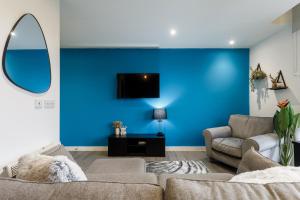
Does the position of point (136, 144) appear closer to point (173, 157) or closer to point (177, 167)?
point (173, 157)

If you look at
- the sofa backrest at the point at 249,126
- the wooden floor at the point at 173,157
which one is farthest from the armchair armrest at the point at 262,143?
the wooden floor at the point at 173,157

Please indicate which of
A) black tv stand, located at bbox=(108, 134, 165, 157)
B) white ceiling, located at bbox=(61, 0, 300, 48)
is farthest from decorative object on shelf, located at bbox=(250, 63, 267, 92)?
black tv stand, located at bbox=(108, 134, 165, 157)

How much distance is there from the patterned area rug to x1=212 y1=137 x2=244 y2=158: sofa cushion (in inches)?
17.0

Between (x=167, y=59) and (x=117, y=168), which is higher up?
(x=167, y=59)

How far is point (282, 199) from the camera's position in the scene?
0.67 metres

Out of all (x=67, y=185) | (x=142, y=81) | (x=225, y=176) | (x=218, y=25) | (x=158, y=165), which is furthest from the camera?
(x=142, y=81)

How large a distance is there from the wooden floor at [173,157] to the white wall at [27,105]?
69.0 inches

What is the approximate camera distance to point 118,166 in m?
2.22

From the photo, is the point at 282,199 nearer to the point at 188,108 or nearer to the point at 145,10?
the point at 145,10

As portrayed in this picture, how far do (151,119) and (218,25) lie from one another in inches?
98.5

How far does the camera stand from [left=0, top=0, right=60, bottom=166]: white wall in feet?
5.14

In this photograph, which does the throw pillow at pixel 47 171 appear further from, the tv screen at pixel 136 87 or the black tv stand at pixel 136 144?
the tv screen at pixel 136 87

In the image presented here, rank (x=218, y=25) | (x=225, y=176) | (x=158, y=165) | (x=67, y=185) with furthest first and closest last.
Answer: (x=158, y=165) < (x=218, y=25) < (x=225, y=176) < (x=67, y=185)

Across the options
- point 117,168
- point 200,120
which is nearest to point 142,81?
point 200,120
